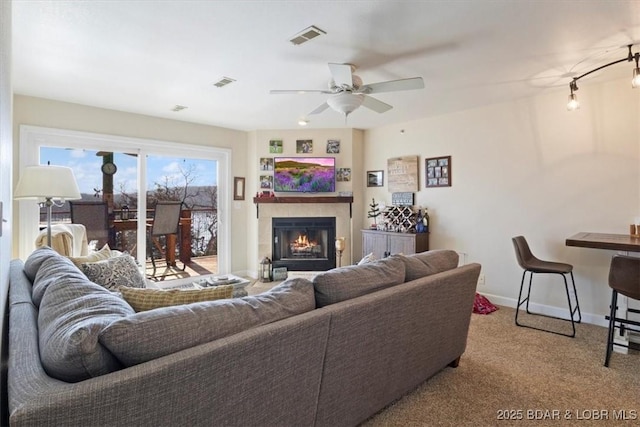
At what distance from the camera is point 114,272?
2334 mm

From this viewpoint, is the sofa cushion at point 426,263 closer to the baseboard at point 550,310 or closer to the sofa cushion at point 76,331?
the sofa cushion at point 76,331

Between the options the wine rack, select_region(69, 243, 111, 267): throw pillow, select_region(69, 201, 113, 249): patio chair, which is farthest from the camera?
the wine rack

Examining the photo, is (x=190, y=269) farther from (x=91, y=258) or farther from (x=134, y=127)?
(x=91, y=258)

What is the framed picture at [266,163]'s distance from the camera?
16.6 ft

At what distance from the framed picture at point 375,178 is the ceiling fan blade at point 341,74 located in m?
2.56

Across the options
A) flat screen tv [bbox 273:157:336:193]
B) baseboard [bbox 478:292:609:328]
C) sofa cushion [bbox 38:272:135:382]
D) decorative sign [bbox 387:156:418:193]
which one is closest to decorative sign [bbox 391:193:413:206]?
decorative sign [bbox 387:156:418:193]

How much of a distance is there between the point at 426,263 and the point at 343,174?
10.2 feet

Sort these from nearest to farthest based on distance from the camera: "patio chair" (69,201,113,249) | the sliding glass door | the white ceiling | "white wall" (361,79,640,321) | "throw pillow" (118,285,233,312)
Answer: "throw pillow" (118,285,233,312)
the white ceiling
"white wall" (361,79,640,321)
the sliding glass door
"patio chair" (69,201,113,249)

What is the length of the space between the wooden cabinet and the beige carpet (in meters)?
1.49

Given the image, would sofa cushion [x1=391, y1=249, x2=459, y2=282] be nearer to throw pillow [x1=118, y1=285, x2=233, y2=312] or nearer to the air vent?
throw pillow [x1=118, y1=285, x2=233, y2=312]

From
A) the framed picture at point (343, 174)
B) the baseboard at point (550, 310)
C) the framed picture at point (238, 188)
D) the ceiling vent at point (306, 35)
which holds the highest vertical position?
the ceiling vent at point (306, 35)

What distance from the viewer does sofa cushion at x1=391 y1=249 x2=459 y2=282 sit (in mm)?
2010

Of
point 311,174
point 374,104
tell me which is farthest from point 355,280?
point 311,174

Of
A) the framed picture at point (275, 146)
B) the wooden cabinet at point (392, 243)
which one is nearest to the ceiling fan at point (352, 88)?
the wooden cabinet at point (392, 243)
